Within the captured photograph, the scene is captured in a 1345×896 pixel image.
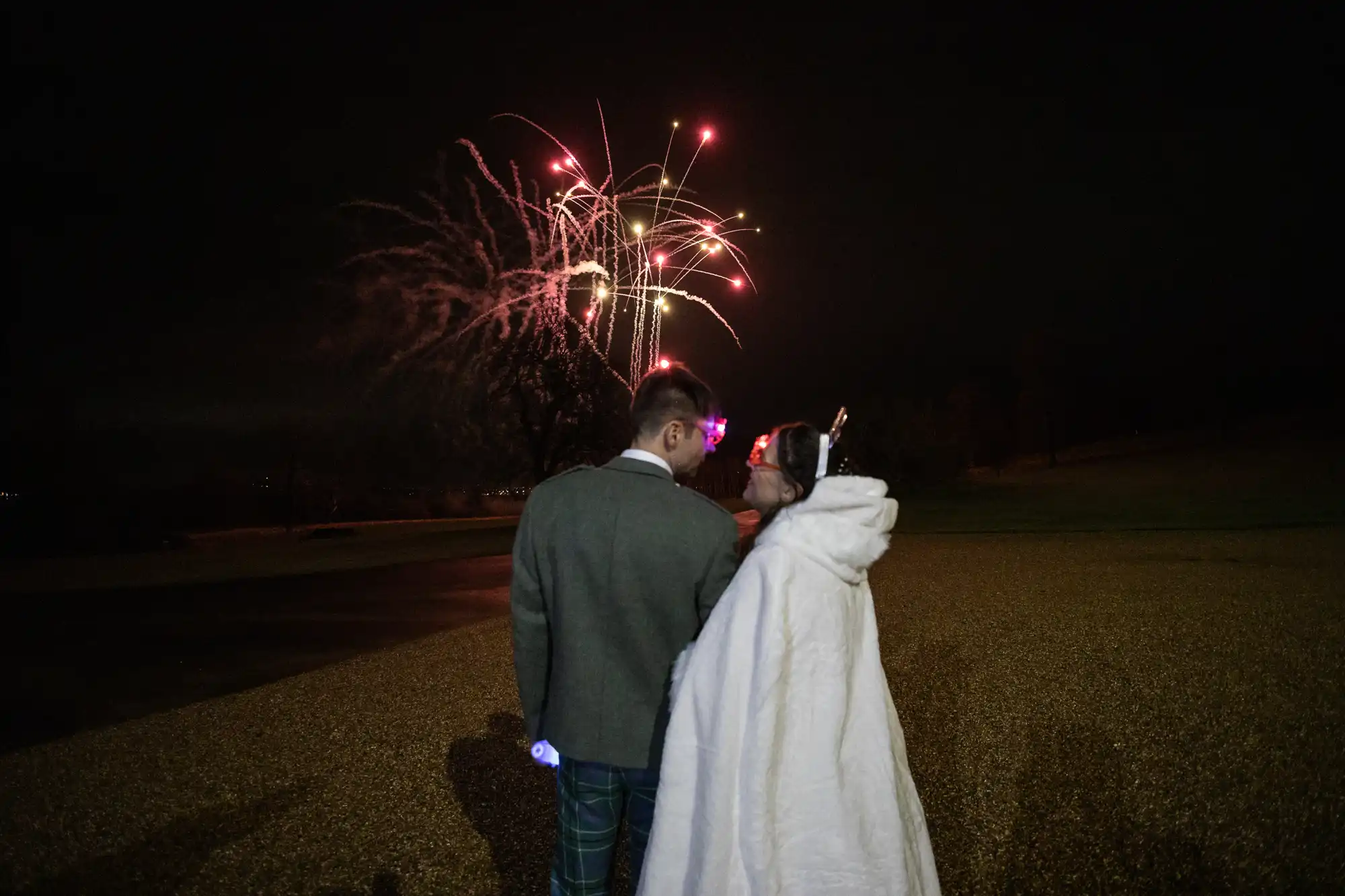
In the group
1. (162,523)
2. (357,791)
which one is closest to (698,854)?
(357,791)

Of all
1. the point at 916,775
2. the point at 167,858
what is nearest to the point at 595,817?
the point at 167,858

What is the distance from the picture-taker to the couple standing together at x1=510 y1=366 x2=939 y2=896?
2014 mm

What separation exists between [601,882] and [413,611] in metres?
9.46

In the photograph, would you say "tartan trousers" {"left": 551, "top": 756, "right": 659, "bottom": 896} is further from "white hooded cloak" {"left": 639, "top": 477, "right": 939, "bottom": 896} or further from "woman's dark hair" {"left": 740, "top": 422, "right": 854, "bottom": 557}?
"woman's dark hair" {"left": 740, "top": 422, "right": 854, "bottom": 557}

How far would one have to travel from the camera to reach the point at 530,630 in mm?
2367

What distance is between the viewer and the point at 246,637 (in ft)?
31.4

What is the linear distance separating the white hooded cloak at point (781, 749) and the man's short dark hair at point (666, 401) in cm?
43

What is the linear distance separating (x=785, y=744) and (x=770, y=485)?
0.81 metres

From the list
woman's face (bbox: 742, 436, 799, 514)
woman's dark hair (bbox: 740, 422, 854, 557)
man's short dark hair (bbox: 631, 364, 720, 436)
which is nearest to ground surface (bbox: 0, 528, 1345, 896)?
woman's face (bbox: 742, 436, 799, 514)

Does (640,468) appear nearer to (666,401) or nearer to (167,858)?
(666,401)

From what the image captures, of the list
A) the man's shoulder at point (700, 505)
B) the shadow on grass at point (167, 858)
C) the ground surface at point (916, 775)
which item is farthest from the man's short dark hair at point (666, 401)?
the shadow on grass at point (167, 858)

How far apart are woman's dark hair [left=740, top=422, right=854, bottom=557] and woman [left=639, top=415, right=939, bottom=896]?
0.21 meters

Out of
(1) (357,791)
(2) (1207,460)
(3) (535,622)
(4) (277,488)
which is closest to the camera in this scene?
(3) (535,622)

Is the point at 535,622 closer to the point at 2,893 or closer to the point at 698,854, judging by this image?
the point at 698,854
